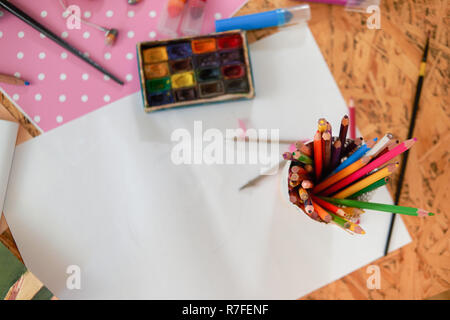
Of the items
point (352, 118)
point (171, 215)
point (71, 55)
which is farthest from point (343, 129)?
point (71, 55)

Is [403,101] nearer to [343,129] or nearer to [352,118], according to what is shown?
[352,118]

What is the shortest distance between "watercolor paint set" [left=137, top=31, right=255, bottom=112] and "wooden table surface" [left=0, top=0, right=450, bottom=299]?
7 cm

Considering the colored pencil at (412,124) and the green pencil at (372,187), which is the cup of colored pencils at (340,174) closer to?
the green pencil at (372,187)

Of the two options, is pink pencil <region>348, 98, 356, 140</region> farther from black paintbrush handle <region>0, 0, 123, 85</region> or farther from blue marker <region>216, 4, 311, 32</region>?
black paintbrush handle <region>0, 0, 123, 85</region>

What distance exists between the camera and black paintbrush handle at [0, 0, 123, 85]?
2.04ft

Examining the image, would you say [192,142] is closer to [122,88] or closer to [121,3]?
[122,88]

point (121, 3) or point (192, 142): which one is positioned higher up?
point (121, 3)

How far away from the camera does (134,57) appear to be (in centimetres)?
66

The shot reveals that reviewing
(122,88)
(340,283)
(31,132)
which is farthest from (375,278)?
(31,132)

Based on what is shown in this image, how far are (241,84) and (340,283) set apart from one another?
1.29 ft

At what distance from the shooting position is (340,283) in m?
0.64

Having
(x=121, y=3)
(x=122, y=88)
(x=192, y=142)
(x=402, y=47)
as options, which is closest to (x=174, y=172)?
(x=192, y=142)
